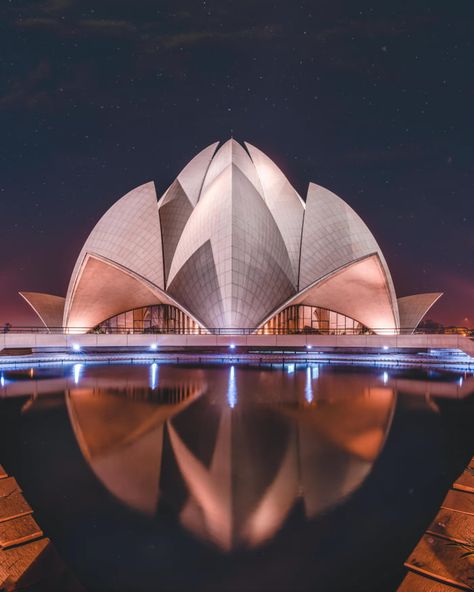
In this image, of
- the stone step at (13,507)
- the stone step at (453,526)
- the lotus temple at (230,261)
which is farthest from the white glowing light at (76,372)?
the stone step at (453,526)

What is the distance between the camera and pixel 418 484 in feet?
15.5

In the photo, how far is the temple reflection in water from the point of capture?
410cm

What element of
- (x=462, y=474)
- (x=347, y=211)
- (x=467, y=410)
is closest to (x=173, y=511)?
(x=462, y=474)

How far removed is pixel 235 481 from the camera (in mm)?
4723

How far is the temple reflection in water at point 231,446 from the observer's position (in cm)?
410

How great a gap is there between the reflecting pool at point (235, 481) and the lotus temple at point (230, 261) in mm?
16095

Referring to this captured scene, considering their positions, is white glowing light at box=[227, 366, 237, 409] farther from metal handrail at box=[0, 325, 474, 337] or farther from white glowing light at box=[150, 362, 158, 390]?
metal handrail at box=[0, 325, 474, 337]

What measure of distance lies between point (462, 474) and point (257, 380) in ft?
28.3

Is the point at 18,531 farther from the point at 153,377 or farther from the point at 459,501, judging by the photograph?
the point at 153,377

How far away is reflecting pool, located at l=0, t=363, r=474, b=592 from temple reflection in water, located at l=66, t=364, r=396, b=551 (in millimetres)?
25

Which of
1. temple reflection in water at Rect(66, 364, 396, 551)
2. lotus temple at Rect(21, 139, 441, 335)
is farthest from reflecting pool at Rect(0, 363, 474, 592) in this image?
lotus temple at Rect(21, 139, 441, 335)

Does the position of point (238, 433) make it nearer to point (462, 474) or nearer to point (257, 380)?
point (462, 474)

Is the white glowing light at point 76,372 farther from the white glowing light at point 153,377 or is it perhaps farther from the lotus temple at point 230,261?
the lotus temple at point 230,261

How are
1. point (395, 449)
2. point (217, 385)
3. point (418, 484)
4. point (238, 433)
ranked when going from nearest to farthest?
point (418, 484)
point (395, 449)
point (238, 433)
point (217, 385)
